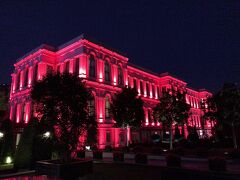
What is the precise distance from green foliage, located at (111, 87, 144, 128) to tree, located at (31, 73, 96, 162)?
39.5 feet

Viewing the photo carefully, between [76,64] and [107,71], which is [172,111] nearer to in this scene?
[107,71]

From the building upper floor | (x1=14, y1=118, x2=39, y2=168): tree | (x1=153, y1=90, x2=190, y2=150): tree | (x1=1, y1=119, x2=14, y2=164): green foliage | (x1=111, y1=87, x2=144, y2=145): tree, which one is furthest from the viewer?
the building upper floor

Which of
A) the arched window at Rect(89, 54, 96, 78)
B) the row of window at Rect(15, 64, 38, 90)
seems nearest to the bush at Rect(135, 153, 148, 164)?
the arched window at Rect(89, 54, 96, 78)

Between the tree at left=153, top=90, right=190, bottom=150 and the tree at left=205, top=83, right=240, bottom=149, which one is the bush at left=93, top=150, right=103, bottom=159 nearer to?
the tree at left=153, top=90, right=190, bottom=150

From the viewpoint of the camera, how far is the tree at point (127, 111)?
28.0 meters

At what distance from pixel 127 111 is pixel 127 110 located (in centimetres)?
14

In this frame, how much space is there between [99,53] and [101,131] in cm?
1303

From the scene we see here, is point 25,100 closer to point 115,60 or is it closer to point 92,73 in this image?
point 92,73

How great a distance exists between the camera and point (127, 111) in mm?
27906

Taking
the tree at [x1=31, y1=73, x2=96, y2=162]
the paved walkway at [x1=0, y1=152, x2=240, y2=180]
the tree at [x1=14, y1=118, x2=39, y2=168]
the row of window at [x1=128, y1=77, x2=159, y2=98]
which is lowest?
the paved walkway at [x1=0, y1=152, x2=240, y2=180]

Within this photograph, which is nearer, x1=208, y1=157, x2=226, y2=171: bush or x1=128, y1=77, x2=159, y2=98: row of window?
x1=208, y1=157, x2=226, y2=171: bush

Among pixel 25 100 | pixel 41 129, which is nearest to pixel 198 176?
pixel 41 129

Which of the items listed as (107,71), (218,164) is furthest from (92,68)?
(218,164)

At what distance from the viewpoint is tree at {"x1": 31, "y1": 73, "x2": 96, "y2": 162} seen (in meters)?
13.9
